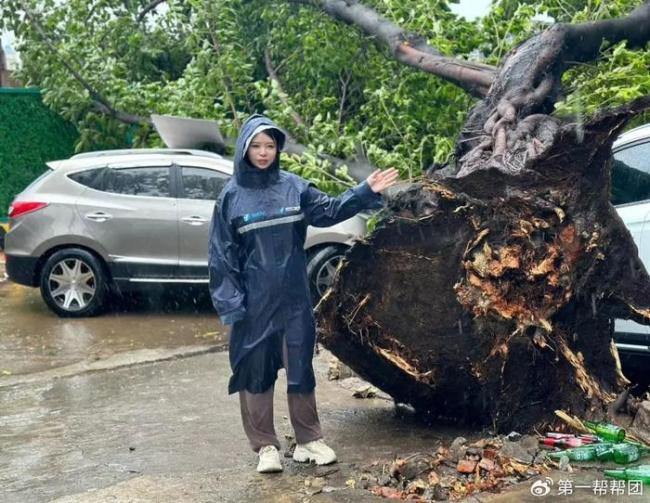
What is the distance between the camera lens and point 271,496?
4.62 metres

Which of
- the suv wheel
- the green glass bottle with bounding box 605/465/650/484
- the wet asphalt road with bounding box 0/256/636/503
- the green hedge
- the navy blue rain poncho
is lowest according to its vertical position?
the wet asphalt road with bounding box 0/256/636/503

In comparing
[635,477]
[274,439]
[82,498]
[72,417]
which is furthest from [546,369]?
[72,417]

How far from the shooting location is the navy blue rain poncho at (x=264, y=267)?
16.2 ft

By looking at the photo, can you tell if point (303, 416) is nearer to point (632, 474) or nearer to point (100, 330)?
point (632, 474)

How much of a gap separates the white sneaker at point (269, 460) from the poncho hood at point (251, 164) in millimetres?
1356

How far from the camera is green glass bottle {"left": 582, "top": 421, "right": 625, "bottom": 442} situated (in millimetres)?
4848

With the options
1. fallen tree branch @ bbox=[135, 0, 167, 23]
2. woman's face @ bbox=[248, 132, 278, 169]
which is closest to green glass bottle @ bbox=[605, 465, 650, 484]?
woman's face @ bbox=[248, 132, 278, 169]

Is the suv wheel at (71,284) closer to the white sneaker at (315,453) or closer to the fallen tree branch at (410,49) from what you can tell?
the fallen tree branch at (410,49)

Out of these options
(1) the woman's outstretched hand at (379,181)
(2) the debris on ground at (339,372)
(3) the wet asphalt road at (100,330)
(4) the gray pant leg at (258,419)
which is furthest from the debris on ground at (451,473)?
(3) the wet asphalt road at (100,330)

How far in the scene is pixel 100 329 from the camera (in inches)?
368

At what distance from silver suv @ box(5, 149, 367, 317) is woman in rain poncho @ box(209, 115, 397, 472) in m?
4.67

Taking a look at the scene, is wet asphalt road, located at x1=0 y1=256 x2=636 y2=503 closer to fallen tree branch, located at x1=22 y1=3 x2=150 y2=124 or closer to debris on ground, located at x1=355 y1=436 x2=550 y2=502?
debris on ground, located at x1=355 y1=436 x2=550 y2=502

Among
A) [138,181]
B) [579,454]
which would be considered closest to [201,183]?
[138,181]

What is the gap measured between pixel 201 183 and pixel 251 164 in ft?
16.7
